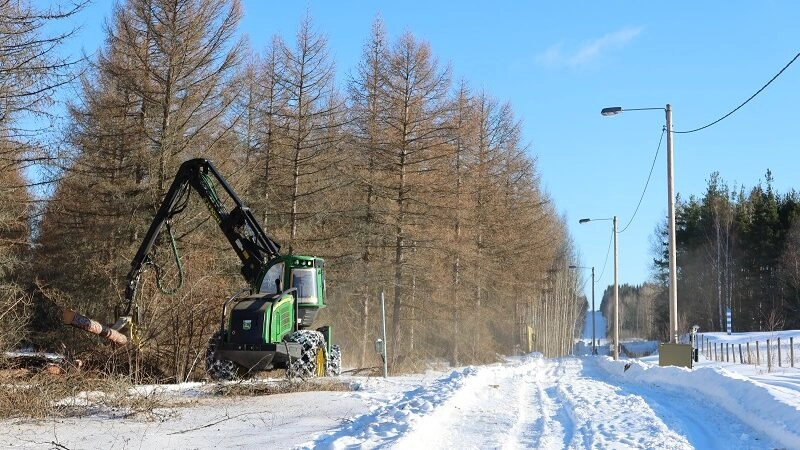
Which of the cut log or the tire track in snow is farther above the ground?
the cut log

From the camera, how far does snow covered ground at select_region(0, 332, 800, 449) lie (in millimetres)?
9062

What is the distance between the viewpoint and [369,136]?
34.8m

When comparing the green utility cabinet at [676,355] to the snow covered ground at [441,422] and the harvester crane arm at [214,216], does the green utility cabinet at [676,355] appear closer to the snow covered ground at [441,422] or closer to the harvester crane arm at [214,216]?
the snow covered ground at [441,422]

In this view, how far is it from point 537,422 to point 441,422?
1.81 meters

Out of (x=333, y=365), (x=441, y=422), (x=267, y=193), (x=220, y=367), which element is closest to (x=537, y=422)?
(x=441, y=422)

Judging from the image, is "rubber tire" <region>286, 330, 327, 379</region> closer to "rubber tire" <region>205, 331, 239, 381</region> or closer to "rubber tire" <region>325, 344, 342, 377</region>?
"rubber tire" <region>205, 331, 239, 381</region>

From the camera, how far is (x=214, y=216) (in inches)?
749

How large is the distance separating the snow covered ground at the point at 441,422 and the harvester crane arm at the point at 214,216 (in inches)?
155

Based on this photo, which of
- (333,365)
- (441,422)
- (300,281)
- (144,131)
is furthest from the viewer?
(144,131)

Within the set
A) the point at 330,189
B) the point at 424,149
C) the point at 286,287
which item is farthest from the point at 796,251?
the point at 286,287

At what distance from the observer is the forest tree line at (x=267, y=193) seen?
21297 mm

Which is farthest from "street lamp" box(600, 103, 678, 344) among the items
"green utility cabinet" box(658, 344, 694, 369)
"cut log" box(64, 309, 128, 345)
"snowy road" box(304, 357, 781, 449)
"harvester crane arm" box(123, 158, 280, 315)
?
"cut log" box(64, 309, 128, 345)

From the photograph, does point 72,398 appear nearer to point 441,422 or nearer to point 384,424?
point 384,424

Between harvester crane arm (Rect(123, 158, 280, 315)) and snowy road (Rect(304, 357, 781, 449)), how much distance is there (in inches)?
245
